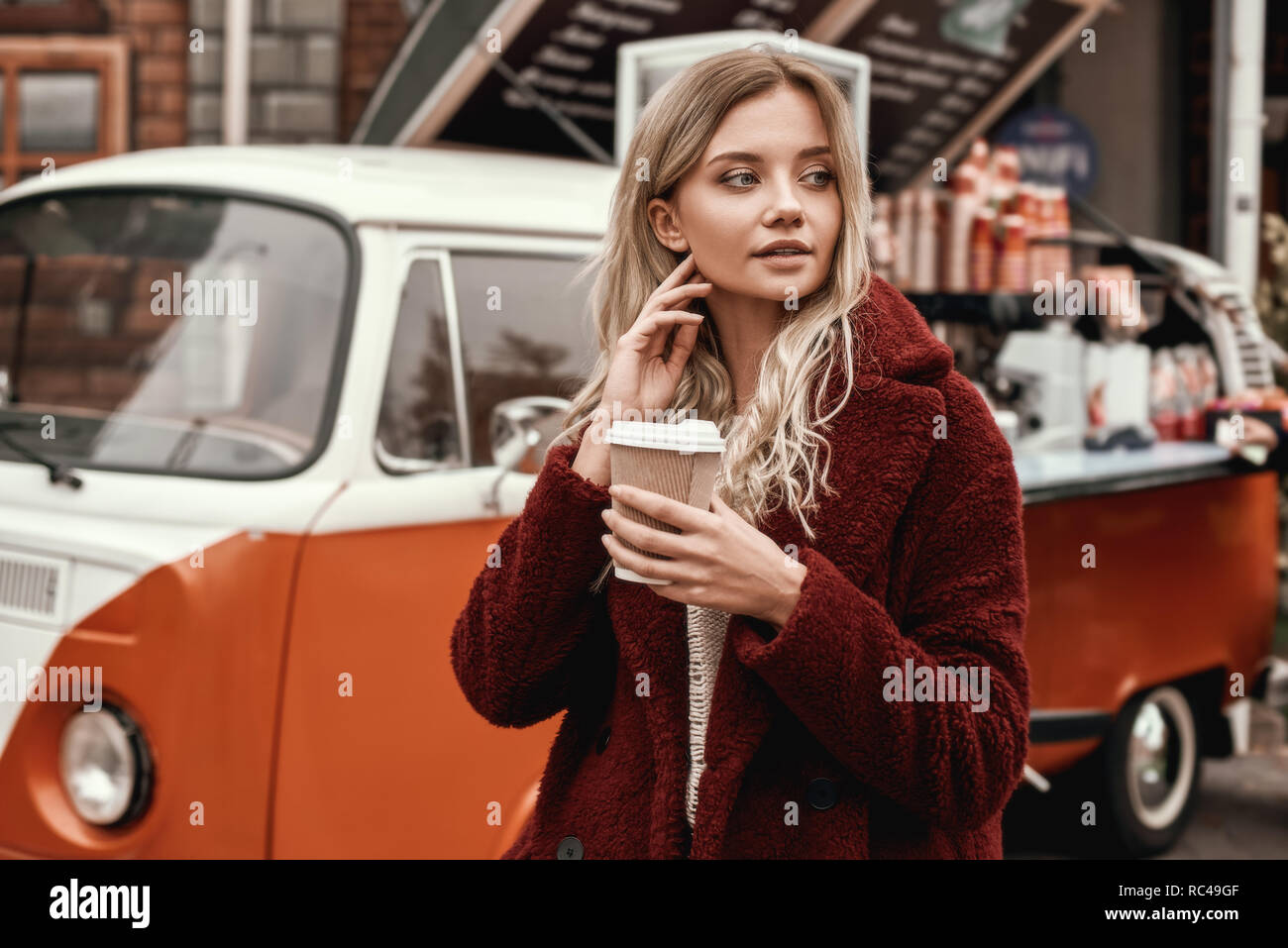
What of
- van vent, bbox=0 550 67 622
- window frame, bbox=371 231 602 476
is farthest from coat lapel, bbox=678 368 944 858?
van vent, bbox=0 550 67 622

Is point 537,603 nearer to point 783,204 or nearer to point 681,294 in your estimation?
→ point 681,294

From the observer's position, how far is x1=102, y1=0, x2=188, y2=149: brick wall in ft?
25.5

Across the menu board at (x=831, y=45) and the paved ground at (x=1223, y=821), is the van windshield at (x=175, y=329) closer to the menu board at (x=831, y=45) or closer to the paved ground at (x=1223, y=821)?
the menu board at (x=831, y=45)

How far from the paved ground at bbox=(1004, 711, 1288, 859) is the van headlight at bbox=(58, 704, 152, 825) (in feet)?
9.41

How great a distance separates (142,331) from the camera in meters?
3.80

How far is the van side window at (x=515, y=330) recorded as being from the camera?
122 inches

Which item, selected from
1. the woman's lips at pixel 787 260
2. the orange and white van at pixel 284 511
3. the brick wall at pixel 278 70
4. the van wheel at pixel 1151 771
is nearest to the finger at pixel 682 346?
the woman's lips at pixel 787 260

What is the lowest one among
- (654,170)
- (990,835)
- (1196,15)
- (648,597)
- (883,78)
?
(990,835)

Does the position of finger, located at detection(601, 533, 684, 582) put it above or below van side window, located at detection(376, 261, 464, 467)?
below

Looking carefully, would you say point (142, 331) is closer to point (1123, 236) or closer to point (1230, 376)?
point (1123, 236)

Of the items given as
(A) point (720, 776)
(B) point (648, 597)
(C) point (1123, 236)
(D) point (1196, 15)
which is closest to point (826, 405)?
(B) point (648, 597)

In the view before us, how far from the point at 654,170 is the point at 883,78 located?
184 inches

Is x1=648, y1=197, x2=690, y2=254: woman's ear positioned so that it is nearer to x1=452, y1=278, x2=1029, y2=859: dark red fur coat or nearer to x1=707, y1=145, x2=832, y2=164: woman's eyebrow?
x1=707, y1=145, x2=832, y2=164: woman's eyebrow

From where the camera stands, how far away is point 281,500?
2.75 meters
